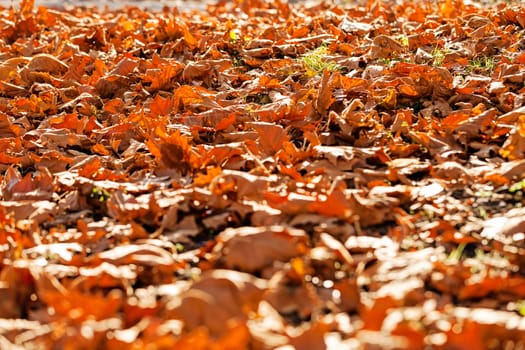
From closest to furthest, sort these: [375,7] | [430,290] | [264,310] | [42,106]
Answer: [264,310] < [430,290] < [42,106] < [375,7]

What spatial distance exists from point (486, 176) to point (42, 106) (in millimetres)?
2370

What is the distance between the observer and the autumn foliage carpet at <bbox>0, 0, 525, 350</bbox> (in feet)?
5.41

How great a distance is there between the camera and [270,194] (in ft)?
7.45

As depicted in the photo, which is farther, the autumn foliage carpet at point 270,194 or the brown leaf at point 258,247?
the brown leaf at point 258,247

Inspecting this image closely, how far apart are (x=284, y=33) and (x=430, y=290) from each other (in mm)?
3159

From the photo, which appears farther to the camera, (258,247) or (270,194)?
(270,194)

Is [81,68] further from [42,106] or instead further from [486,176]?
[486,176]

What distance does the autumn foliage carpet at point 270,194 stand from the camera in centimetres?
165

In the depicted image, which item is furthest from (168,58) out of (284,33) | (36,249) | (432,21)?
(36,249)

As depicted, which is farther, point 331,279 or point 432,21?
point 432,21

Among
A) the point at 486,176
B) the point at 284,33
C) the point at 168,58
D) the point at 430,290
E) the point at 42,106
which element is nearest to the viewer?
the point at 430,290

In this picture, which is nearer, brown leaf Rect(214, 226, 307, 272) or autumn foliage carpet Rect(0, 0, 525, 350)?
autumn foliage carpet Rect(0, 0, 525, 350)

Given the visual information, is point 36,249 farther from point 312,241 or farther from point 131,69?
point 131,69

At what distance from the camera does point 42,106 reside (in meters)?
3.60
